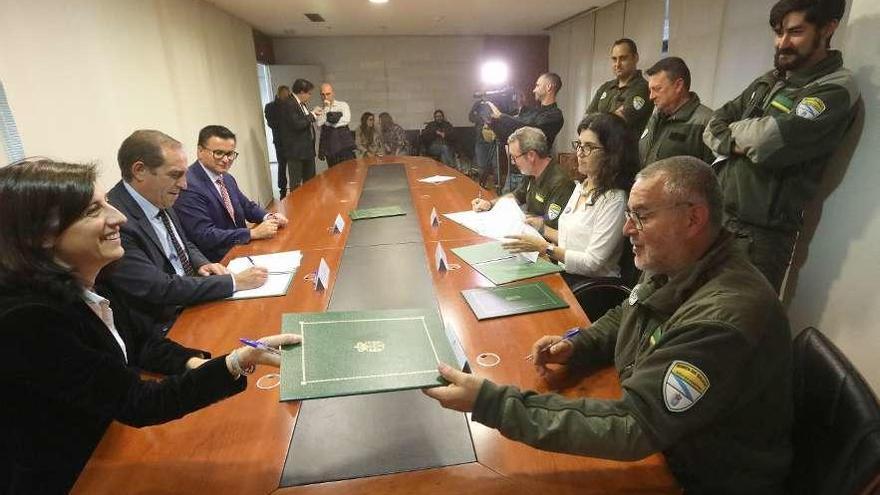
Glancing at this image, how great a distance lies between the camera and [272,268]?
1.93 metres

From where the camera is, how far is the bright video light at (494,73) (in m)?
8.34

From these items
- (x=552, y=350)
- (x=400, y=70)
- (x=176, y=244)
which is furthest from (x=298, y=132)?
(x=552, y=350)

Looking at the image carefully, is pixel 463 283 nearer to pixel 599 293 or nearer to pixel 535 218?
pixel 599 293

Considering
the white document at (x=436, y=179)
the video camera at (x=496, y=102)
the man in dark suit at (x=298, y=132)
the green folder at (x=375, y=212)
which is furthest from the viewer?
the video camera at (x=496, y=102)

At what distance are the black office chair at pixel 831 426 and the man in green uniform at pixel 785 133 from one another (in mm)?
939

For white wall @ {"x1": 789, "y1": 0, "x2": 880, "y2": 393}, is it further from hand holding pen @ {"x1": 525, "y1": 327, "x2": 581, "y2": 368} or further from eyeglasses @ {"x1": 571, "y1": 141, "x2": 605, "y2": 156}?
hand holding pen @ {"x1": 525, "y1": 327, "x2": 581, "y2": 368}

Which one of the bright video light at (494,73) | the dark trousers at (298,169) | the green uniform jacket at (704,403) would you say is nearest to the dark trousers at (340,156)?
the dark trousers at (298,169)

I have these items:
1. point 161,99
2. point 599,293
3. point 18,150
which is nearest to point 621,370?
point 599,293

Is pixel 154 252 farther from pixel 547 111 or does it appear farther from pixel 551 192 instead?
pixel 547 111

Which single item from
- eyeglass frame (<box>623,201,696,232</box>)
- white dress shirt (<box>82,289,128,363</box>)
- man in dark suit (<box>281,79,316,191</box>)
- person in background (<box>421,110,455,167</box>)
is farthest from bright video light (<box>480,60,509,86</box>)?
white dress shirt (<box>82,289,128,363</box>)

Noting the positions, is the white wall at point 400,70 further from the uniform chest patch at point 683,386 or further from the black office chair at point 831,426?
the uniform chest patch at point 683,386

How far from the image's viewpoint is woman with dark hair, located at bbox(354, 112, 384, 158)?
22.8 feet

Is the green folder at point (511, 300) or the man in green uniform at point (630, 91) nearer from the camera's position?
the green folder at point (511, 300)

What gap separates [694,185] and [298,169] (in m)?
5.59
